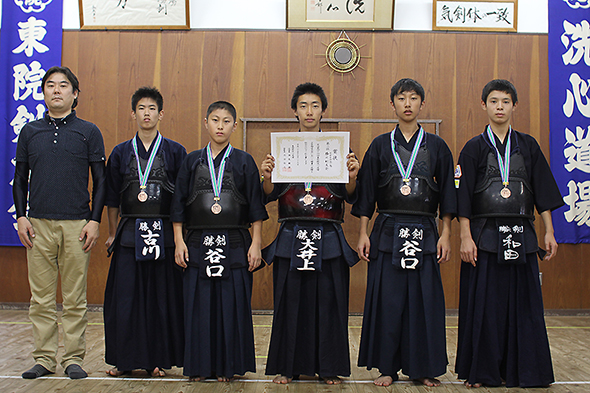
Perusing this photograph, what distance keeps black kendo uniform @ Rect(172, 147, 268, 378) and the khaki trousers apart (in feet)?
2.28

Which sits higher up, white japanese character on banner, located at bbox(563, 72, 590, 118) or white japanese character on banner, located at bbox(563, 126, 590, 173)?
white japanese character on banner, located at bbox(563, 72, 590, 118)

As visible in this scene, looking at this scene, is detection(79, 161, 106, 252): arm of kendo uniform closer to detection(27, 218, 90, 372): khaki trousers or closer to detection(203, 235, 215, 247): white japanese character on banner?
detection(27, 218, 90, 372): khaki trousers

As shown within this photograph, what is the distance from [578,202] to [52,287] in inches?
193

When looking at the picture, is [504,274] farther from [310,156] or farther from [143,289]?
[143,289]

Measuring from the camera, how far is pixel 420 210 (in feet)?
8.86

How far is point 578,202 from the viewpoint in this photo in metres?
4.80

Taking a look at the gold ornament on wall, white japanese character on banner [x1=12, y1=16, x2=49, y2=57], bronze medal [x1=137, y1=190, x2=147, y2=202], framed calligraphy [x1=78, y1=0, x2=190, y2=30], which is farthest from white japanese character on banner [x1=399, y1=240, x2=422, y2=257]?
white japanese character on banner [x1=12, y1=16, x2=49, y2=57]

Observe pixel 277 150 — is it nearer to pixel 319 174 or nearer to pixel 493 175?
pixel 319 174

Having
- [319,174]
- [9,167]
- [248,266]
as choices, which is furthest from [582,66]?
[9,167]

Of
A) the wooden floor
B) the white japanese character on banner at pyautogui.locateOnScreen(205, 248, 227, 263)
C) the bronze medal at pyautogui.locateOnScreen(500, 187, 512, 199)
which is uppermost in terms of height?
the bronze medal at pyautogui.locateOnScreen(500, 187, 512, 199)

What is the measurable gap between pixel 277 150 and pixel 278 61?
96.4 inches

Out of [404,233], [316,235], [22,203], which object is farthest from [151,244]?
[404,233]

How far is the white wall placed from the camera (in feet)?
16.0

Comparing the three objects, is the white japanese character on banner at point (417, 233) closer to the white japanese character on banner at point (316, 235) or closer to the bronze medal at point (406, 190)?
the bronze medal at point (406, 190)
